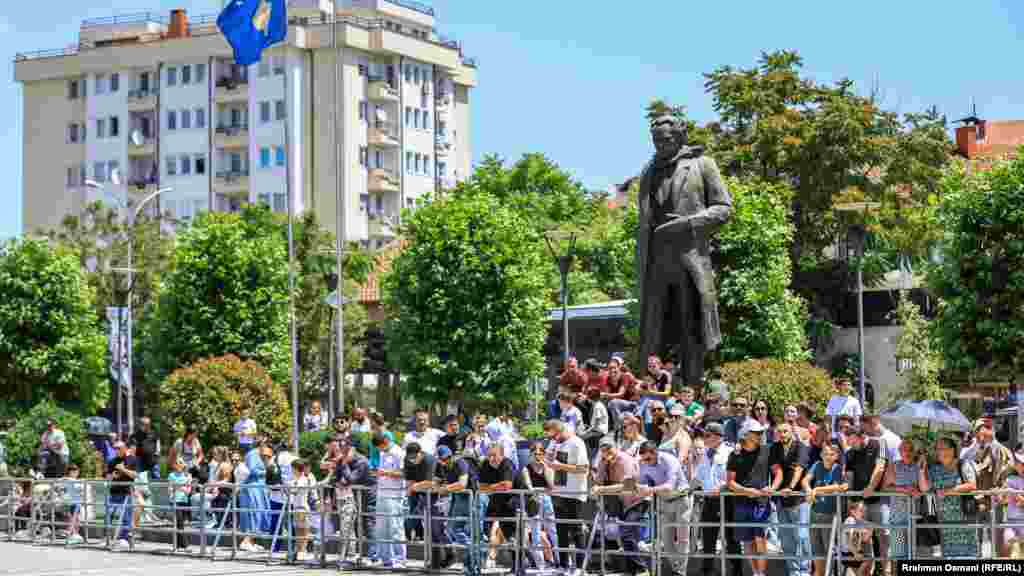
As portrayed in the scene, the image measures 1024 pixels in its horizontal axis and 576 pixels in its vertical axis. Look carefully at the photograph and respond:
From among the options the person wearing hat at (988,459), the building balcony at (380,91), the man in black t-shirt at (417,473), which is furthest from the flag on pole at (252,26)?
the building balcony at (380,91)

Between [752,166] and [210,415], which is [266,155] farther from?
[210,415]

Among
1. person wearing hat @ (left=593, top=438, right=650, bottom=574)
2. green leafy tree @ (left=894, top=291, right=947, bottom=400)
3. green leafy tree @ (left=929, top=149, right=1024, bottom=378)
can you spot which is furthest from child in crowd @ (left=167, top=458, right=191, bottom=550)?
green leafy tree @ (left=894, top=291, right=947, bottom=400)

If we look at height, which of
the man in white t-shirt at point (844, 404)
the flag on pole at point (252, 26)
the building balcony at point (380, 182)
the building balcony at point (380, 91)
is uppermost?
the building balcony at point (380, 91)

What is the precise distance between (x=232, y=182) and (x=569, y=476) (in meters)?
82.0

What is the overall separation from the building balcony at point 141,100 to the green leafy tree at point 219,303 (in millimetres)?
44554

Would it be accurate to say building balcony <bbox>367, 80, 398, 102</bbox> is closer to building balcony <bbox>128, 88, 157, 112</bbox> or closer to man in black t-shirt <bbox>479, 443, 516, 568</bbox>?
building balcony <bbox>128, 88, 157, 112</bbox>

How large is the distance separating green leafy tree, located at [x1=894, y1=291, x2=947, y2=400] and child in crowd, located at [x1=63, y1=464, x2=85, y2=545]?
34775 millimetres

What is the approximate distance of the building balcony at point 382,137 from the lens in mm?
100375

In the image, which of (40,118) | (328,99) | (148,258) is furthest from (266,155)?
(148,258)

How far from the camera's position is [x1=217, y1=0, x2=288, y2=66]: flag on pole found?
3959 centimetres

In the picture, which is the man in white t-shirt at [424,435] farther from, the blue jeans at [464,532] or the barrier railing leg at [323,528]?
the blue jeans at [464,532]

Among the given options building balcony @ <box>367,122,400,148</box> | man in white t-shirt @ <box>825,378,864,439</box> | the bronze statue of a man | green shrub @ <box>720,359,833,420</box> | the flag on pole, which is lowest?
man in white t-shirt @ <box>825,378,864,439</box>

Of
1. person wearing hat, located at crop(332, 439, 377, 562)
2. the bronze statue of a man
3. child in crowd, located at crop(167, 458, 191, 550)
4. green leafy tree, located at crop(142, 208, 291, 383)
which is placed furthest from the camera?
green leafy tree, located at crop(142, 208, 291, 383)

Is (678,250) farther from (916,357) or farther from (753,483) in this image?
(916,357)
